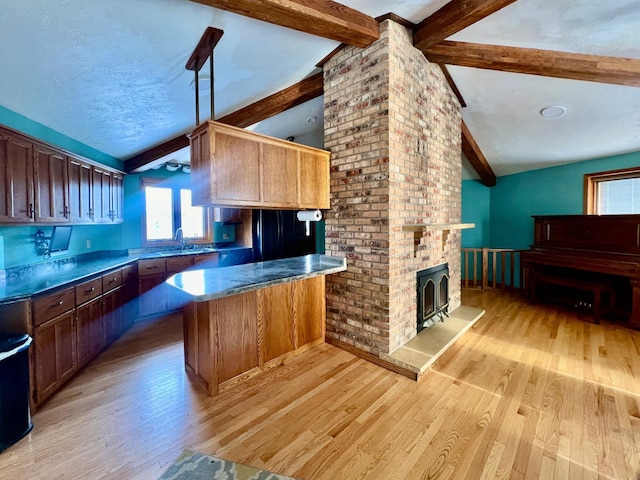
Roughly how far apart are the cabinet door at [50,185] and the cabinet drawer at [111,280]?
2.33 feet

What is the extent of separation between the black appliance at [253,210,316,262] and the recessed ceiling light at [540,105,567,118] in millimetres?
3518

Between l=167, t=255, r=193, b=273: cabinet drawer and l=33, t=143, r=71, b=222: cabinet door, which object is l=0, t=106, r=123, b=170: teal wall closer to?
l=33, t=143, r=71, b=222: cabinet door

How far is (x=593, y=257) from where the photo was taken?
377cm

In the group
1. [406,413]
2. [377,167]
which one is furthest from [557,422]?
[377,167]

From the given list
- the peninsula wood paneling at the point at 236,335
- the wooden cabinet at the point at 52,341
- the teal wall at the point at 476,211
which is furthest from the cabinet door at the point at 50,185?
the teal wall at the point at 476,211

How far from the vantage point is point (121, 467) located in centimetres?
158

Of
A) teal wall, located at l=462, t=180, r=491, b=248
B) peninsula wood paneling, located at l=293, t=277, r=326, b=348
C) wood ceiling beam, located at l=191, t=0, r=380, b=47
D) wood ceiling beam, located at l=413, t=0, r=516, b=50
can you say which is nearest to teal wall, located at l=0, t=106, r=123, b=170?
wood ceiling beam, located at l=191, t=0, r=380, b=47

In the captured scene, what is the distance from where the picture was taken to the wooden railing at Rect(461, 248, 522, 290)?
5406 mm

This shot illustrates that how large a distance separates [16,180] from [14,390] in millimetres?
1642

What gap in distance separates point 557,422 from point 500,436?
48cm

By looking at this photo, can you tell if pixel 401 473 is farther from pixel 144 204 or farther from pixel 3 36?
pixel 144 204

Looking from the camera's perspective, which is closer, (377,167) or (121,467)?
(121,467)

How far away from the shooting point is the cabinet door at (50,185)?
2471 mm

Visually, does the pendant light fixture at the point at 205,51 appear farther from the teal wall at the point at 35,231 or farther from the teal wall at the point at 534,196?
the teal wall at the point at 534,196
